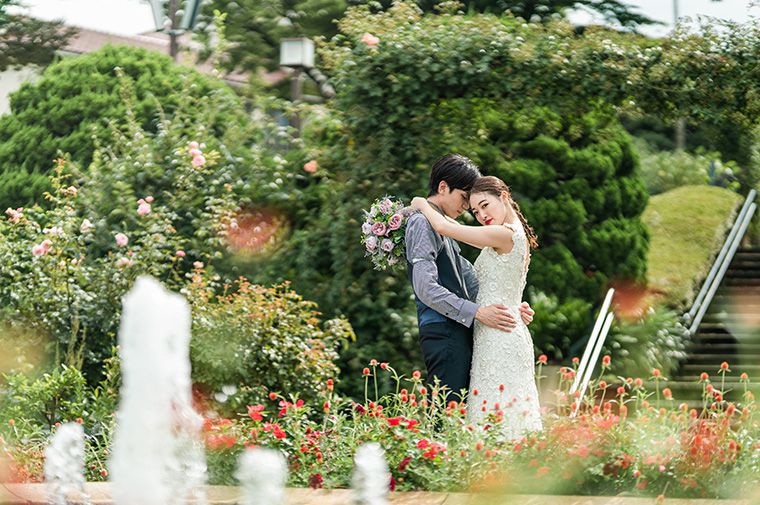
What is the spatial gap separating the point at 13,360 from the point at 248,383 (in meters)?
1.58

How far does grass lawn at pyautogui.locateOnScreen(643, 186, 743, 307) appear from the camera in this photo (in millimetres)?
11000

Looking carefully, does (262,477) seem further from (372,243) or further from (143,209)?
(143,209)

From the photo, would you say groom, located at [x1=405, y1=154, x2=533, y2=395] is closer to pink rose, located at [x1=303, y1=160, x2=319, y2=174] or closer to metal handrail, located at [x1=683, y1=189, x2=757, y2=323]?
pink rose, located at [x1=303, y1=160, x2=319, y2=174]

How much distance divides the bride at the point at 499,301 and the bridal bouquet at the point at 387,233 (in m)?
0.35

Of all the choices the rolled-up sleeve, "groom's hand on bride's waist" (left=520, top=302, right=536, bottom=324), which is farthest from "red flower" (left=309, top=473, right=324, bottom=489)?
"groom's hand on bride's waist" (left=520, top=302, right=536, bottom=324)

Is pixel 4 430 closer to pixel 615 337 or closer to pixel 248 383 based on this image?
pixel 248 383

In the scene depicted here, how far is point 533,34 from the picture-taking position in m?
8.01

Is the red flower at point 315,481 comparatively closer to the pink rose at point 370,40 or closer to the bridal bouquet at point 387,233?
the bridal bouquet at point 387,233

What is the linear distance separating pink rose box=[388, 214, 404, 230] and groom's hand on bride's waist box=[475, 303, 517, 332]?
66 centimetres

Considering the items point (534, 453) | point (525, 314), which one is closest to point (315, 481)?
point (534, 453)

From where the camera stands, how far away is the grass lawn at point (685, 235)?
1100 centimetres

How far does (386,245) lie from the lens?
5.44 metres

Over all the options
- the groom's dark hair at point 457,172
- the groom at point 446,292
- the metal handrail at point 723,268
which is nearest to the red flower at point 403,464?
the groom at point 446,292

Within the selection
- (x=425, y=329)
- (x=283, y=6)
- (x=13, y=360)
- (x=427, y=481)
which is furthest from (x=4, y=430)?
(x=283, y=6)
